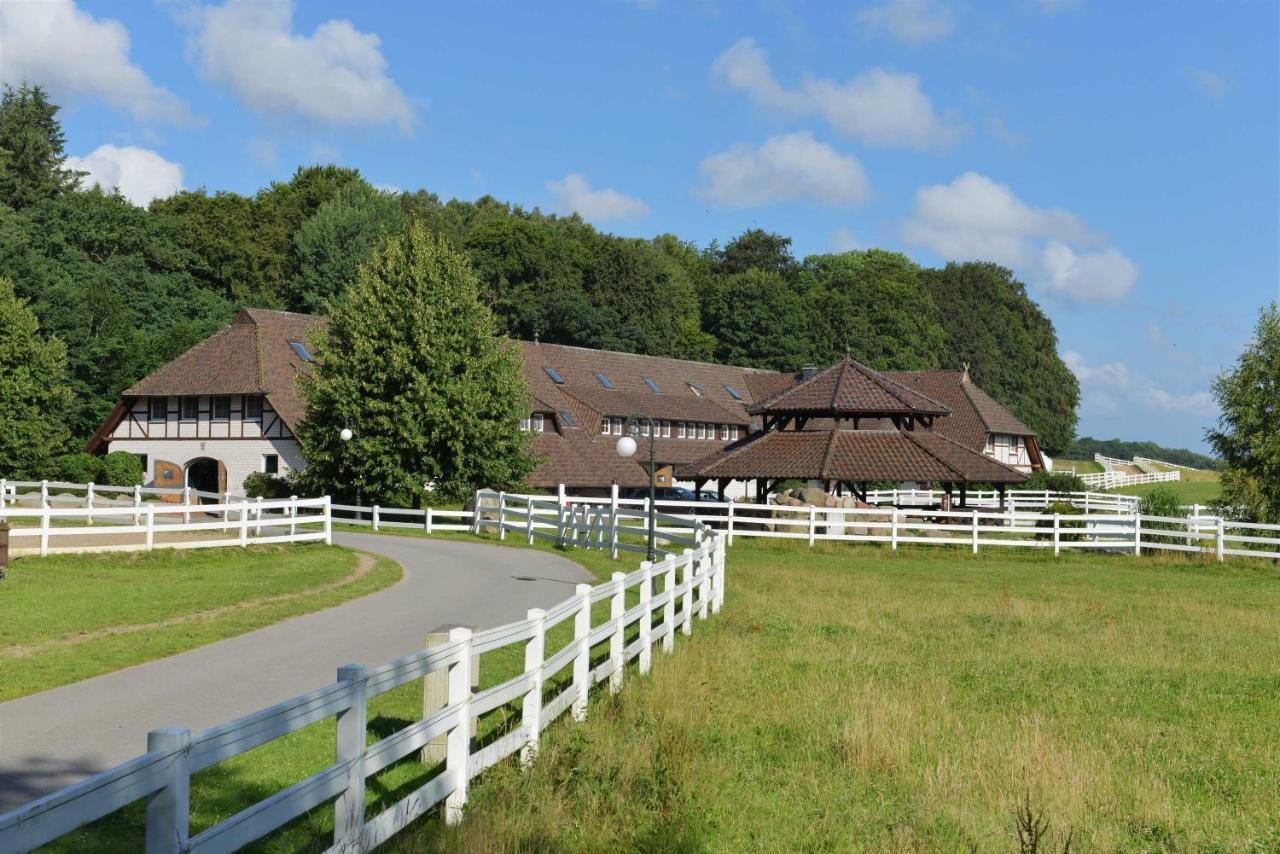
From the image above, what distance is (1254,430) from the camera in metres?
43.2

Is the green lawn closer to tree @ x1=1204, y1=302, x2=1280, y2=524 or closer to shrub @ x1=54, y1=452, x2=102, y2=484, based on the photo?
tree @ x1=1204, y1=302, x2=1280, y2=524

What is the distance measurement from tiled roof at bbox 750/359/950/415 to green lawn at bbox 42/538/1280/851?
2430cm

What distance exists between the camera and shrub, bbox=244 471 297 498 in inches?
1850

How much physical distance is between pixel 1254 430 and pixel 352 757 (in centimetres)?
4355

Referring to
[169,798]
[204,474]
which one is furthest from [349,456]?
[169,798]

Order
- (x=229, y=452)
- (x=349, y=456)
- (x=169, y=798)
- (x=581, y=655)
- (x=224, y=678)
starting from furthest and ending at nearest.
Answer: (x=229, y=452), (x=349, y=456), (x=224, y=678), (x=581, y=655), (x=169, y=798)

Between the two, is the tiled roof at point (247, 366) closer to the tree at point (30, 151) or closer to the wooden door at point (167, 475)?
the wooden door at point (167, 475)

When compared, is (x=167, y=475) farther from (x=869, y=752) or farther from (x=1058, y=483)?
(x=869, y=752)

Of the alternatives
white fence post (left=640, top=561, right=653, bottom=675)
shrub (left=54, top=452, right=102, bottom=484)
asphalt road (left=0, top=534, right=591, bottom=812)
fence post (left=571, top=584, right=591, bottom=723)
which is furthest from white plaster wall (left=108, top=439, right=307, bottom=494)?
fence post (left=571, top=584, right=591, bottom=723)

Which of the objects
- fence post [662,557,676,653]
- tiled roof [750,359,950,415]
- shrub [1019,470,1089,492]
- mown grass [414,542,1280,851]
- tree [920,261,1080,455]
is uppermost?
tree [920,261,1080,455]

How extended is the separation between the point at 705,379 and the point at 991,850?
66.9 m

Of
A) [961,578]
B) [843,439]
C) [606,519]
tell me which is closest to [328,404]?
[606,519]

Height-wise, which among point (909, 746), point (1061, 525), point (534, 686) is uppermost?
point (534, 686)

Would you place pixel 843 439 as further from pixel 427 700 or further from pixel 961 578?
pixel 427 700
